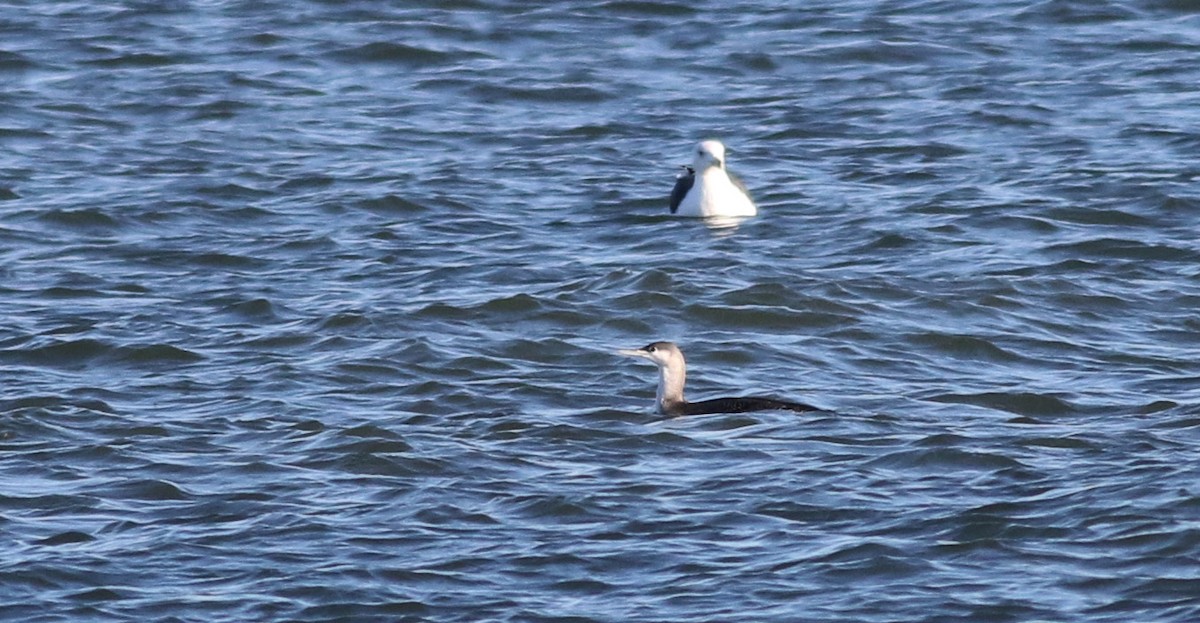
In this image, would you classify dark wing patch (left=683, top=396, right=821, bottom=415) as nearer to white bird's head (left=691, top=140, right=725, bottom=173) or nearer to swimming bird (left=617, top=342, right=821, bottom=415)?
swimming bird (left=617, top=342, right=821, bottom=415)

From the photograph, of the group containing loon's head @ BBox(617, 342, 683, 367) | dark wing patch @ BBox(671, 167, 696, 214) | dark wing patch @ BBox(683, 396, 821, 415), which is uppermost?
loon's head @ BBox(617, 342, 683, 367)

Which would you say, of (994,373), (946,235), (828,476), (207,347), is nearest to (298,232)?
(207,347)

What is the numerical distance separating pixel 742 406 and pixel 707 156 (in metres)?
4.95

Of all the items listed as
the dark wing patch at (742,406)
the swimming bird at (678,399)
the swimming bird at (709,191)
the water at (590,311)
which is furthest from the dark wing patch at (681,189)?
the dark wing patch at (742,406)

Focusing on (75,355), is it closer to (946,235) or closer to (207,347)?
(207,347)

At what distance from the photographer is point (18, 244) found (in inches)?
585

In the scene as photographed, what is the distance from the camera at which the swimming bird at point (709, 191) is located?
50.5 feet

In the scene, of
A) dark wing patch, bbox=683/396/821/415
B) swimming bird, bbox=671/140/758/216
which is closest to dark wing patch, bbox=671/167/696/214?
swimming bird, bbox=671/140/758/216

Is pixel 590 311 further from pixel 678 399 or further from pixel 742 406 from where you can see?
pixel 742 406

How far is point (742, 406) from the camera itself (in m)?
10.8

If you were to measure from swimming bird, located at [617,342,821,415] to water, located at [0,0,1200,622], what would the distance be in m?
0.12

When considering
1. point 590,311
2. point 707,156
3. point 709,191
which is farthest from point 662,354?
point 707,156

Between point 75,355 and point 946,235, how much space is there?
545 cm

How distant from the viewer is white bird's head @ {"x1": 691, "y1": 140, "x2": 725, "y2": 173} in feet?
50.7
